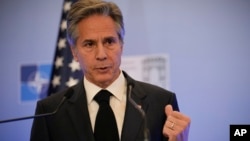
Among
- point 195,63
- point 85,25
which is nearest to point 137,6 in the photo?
point 195,63

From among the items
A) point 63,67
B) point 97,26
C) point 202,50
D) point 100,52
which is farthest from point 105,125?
point 63,67

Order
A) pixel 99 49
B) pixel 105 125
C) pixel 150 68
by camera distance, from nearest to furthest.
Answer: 1. pixel 105 125
2. pixel 99 49
3. pixel 150 68

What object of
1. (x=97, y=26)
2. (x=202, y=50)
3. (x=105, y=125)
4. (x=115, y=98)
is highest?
(x=97, y=26)

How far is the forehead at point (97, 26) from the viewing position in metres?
2.04

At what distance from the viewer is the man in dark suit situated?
1936mm

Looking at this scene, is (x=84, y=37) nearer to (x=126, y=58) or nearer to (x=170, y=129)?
(x=170, y=129)

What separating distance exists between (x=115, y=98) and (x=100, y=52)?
22 cm

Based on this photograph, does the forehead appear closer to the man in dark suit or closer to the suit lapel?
the man in dark suit

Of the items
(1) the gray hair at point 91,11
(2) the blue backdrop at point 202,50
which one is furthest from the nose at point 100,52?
(2) the blue backdrop at point 202,50

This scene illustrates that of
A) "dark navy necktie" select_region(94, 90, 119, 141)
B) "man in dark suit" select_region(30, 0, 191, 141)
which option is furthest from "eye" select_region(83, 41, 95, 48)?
"dark navy necktie" select_region(94, 90, 119, 141)

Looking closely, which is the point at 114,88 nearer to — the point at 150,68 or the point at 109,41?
the point at 109,41

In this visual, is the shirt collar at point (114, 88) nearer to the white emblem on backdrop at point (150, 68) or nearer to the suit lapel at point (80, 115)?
the suit lapel at point (80, 115)

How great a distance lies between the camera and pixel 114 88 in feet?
6.64

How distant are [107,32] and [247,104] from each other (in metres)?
1.65
